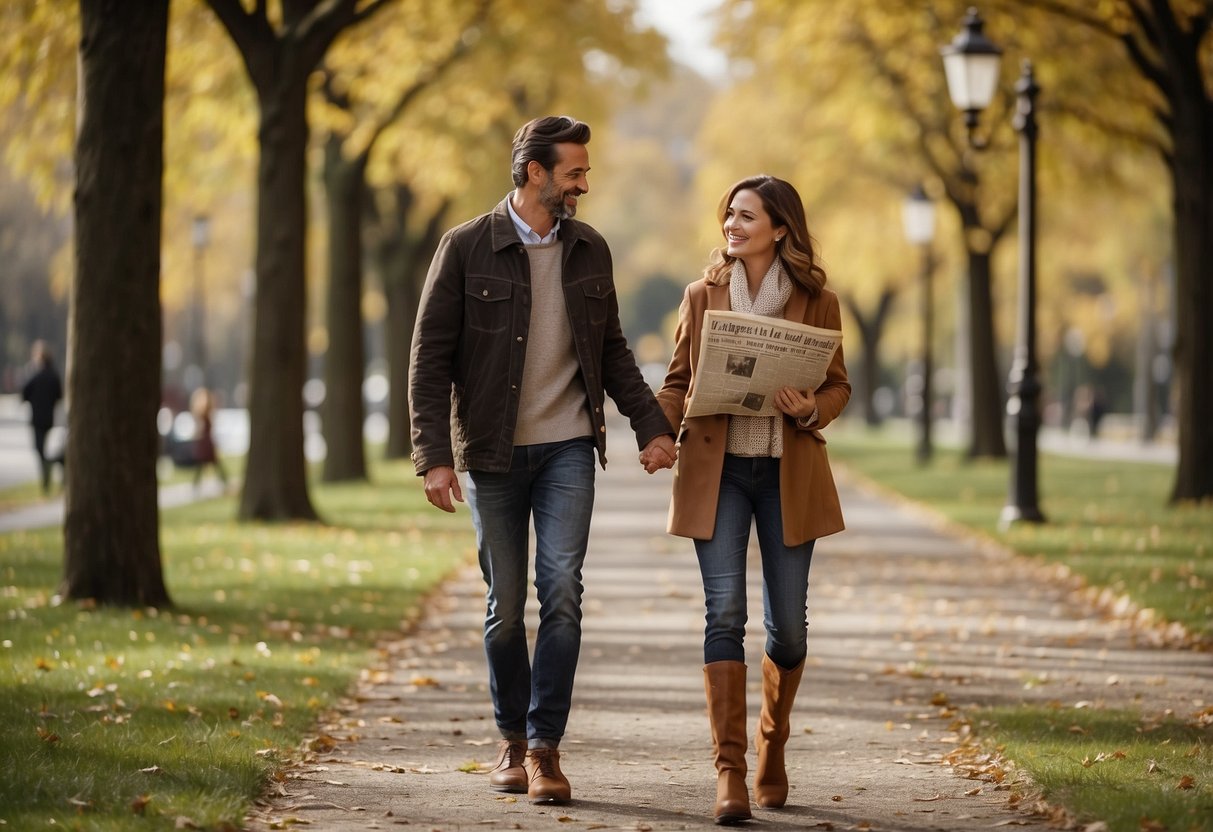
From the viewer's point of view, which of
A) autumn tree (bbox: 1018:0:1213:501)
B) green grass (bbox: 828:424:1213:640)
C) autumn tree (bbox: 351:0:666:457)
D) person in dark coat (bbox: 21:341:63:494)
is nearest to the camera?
green grass (bbox: 828:424:1213:640)

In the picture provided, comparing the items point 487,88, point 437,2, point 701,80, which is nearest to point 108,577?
point 437,2

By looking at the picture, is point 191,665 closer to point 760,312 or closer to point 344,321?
point 760,312

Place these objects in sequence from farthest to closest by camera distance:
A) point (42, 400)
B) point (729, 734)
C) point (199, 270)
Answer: point (199, 270) < point (42, 400) < point (729, 734)

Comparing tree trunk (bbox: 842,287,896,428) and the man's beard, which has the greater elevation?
tree trunk (bbox: 842,287,896,428)

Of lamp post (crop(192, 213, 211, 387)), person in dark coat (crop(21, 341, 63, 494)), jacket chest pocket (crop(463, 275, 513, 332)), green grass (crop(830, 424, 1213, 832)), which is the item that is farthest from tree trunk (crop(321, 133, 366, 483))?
jacket chest pocket (crop(463, 275, 513, 332))

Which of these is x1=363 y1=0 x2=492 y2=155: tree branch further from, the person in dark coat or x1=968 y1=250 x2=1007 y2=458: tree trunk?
x1=968 y1=250 x2=1007 y2=458: tree trunk

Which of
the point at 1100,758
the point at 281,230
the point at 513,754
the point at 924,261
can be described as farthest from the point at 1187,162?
the point at 513,754

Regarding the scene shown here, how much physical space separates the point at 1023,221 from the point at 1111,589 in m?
5.61

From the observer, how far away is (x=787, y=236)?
579 cm

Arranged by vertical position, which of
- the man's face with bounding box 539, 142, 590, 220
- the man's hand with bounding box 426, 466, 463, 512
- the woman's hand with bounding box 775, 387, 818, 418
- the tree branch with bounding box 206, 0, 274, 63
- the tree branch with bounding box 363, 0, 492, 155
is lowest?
the man's hand with bounding box 426, 466, 463, 512

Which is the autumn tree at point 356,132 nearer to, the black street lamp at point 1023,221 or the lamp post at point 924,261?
the black street lamp at point 1023,221

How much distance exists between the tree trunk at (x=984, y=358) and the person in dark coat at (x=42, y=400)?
14.0 m

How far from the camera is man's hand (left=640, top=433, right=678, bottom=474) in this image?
5789 mm

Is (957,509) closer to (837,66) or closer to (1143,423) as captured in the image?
(837,66)
